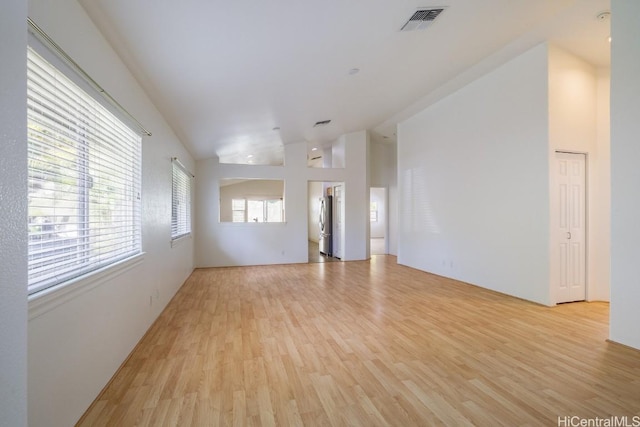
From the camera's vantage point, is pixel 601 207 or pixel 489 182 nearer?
pixel 601 207

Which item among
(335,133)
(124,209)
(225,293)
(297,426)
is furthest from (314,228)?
(297,426)

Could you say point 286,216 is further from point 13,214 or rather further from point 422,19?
point 13,214

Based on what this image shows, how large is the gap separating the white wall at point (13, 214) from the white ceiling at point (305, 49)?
142 centimetres

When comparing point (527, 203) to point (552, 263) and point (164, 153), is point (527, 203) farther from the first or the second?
point (164, 153)

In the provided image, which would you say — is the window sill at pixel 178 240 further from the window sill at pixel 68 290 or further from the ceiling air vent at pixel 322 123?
the ceiling air vent at pixel 322 123

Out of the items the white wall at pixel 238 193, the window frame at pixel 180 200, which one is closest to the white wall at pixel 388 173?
the white wall at pixel 238 193

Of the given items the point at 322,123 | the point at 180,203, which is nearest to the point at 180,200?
the point at 180,203

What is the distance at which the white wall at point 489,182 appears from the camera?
394cm

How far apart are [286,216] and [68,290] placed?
590 centimetres

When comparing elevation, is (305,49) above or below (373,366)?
above

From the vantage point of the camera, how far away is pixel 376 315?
3.52 meters

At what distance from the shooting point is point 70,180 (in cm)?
170

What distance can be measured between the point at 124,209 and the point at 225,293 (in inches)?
96.7

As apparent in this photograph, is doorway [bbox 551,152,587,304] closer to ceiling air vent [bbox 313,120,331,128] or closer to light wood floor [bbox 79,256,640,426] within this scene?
light wood floor [bbox 79,256,640,426]
